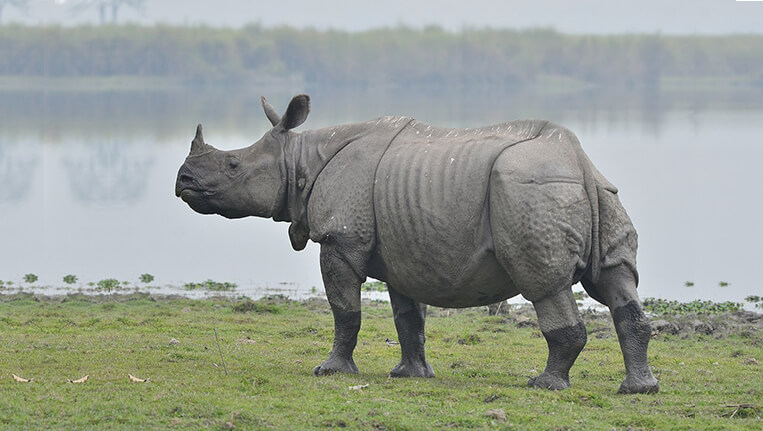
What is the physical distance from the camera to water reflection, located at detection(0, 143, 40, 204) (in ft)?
118

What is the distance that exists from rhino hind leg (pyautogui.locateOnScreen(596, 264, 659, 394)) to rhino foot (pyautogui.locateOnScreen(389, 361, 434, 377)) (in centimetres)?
174

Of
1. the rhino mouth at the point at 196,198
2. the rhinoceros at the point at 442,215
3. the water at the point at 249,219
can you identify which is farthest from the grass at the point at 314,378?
the water at the point at 249,219

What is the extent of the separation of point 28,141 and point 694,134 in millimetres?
27095

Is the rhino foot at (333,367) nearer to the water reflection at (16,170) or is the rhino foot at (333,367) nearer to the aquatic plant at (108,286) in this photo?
the aquatic plant at (108,286)

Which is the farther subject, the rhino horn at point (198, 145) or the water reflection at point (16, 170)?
the water reflection at point (16, 170)

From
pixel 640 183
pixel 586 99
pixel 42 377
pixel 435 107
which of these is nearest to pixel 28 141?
pixel 435 107

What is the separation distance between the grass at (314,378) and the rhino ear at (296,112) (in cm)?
204

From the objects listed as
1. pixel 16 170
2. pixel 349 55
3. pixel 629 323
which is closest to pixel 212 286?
pixel 629 323

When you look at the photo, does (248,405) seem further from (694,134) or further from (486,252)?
(694,134)

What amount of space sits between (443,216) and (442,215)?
1cm

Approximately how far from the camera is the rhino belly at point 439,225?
970cm

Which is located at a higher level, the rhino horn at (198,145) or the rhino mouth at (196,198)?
the rhino horn at (198,145)

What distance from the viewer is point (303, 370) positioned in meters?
10.8

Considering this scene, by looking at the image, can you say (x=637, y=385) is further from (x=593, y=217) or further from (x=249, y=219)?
(x=249, y=219)
